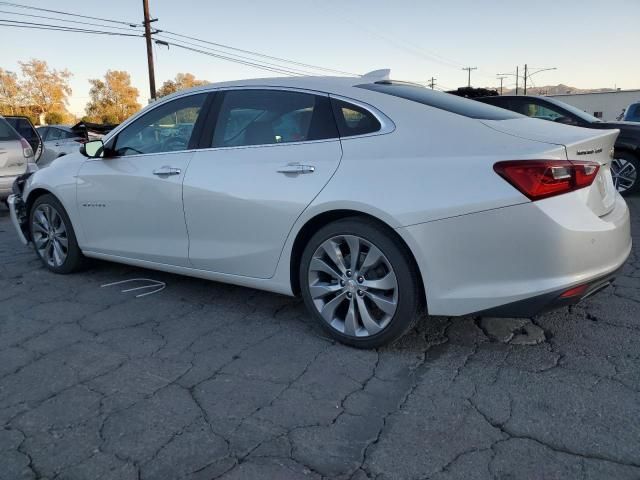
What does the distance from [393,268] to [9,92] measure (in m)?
79.1

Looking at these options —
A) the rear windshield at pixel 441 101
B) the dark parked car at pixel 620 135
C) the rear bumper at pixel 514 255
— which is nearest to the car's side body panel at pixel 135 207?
the rear windshield at pixel 441 101

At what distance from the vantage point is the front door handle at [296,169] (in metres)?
3.11

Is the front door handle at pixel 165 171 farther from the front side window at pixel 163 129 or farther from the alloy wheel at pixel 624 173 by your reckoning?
the alloy wheel at pixel 624 173

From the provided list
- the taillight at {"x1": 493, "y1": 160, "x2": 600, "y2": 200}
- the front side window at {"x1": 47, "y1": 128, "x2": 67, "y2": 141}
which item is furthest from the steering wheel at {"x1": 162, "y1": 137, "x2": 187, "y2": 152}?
the front side window at {"x1": 47, "y1": 128, "x2": 67, "y2": 141}

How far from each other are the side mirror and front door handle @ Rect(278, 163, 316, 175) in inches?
73.5

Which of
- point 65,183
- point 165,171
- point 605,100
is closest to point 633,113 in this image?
point 165,171

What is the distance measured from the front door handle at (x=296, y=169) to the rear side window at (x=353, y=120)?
10.5 inches

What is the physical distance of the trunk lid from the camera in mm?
2678

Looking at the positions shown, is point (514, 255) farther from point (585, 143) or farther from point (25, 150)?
point (25, 150)

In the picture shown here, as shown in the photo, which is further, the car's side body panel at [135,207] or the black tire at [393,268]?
the car's side body panel at [135,207]

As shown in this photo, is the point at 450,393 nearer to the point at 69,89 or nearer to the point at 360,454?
the point at 360,454

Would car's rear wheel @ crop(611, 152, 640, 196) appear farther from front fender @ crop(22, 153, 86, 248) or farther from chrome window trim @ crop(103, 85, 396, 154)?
front fender @ crop(22, 153, 86, 248)

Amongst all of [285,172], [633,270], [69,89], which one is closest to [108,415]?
[285,172]

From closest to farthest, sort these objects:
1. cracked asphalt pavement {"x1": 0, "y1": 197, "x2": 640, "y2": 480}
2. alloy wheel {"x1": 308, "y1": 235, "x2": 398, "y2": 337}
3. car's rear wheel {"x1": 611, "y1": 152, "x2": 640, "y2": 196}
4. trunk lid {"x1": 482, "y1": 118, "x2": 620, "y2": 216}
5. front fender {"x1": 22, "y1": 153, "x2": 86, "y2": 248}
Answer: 1. cracked asphalt pavement {"x1": 0, "y1": 197, "x2": 640, "y2": 480}
2. trunk lid {"x1": 482, "y1": 118, "x2": 620, "y2": 216}
3. alloy wheel {"x1": 308, "y1": 235, "x2": 398, "y2": 337}
4. front fender {"x1": 22, "y1": 153, "x2": 86, "y2": 248}
5. car's rear wheel {"x1": 611, "y1": 152, "x2": 640, "y2": 196}
